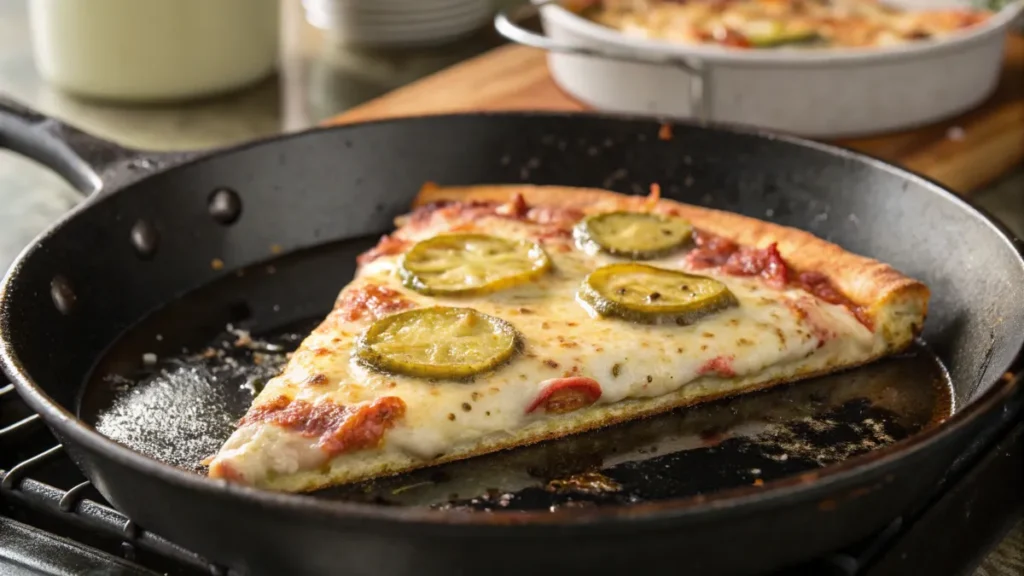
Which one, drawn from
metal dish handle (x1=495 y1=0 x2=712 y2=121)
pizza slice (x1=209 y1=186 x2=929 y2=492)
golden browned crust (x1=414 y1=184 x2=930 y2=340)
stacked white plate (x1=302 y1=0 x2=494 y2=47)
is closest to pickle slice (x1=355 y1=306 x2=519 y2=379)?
pizza slice (x1=209 y1=186 x2=929 y2=492)

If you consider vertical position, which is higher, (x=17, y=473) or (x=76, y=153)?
(x=76, y=153)

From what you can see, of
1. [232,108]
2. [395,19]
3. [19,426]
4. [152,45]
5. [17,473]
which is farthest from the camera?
[395,19]

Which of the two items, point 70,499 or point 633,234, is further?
point 633,234

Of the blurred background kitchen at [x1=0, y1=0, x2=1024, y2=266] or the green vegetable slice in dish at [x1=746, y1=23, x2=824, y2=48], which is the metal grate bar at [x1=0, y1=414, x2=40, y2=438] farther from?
the green vegetable slice in dish at [x1=746, y1=23, x2=824, y2=48]

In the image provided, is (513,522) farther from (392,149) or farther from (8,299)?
(392,149)

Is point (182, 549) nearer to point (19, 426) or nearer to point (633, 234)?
point (19, 426)

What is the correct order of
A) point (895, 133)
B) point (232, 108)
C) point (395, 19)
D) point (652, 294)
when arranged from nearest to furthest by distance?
1. point (652, 294)
2. point (895, 133)
3. point (232, 108)
4. point (395, 19)

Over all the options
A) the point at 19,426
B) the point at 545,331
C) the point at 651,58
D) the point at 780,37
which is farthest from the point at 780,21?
the point at 19,426

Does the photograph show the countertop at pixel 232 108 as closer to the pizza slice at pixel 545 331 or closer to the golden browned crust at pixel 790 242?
the golden browned crust at pixel 790 242

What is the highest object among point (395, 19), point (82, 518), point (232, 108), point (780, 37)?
point (780, 37)
